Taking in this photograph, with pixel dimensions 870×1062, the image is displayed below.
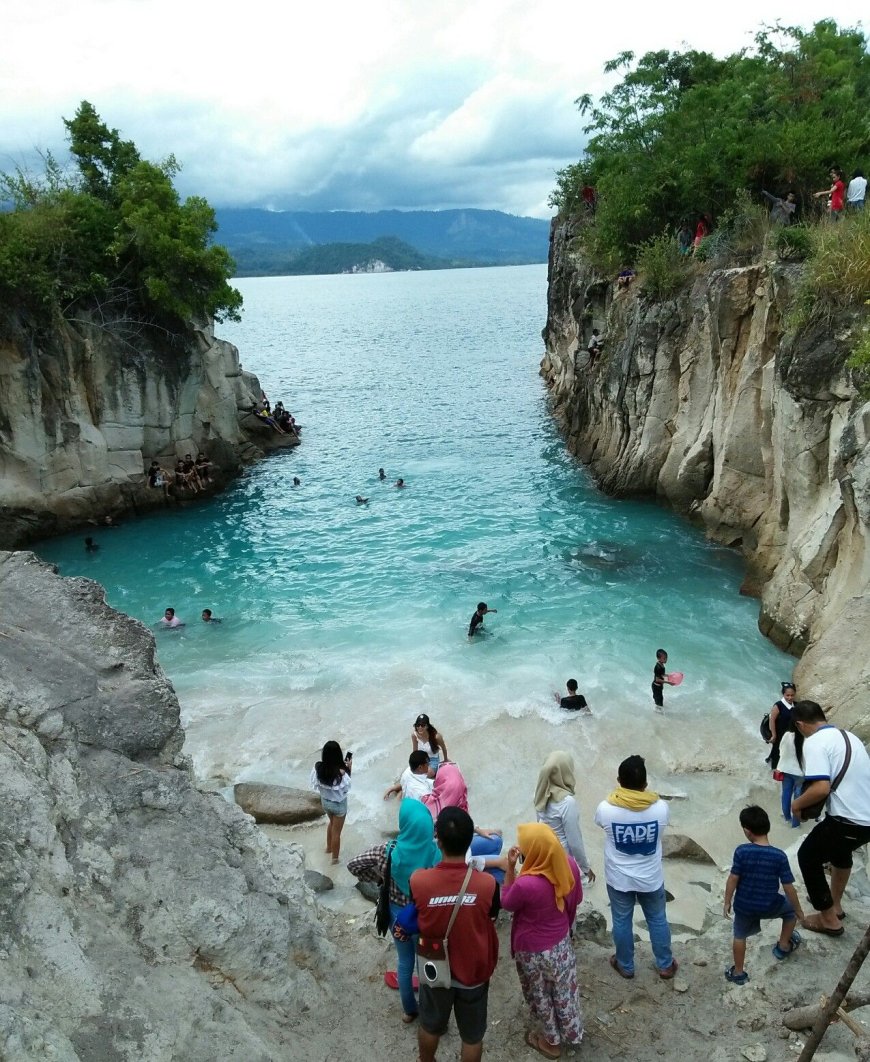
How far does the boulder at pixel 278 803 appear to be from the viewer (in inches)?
416

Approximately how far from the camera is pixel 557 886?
5.27 m

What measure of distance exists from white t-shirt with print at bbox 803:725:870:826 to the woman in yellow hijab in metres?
2.43

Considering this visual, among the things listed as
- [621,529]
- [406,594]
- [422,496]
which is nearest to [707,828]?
[406,594]

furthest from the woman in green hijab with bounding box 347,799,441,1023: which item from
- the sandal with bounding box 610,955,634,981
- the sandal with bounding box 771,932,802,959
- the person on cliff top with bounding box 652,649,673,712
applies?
the person on cliff top with bounding box 652,649,673,712

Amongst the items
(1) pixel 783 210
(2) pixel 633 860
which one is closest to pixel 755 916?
(2) pixel 633 860

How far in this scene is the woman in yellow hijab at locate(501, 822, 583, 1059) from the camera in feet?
17.1

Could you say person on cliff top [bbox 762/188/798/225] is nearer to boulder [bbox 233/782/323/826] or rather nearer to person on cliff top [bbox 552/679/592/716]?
person on cliff top [bbox 552/679/592/716]

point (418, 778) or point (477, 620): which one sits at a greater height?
point (418, 778)

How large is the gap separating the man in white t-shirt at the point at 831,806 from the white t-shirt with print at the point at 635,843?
1331 millimetres

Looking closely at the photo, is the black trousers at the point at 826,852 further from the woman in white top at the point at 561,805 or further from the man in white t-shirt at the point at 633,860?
the woman in white top at the point at 561,805

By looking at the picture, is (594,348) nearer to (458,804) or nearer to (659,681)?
(659,681)

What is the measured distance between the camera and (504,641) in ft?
54.1

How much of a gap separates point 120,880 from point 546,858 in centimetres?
284

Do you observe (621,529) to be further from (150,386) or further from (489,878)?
(489,878)
